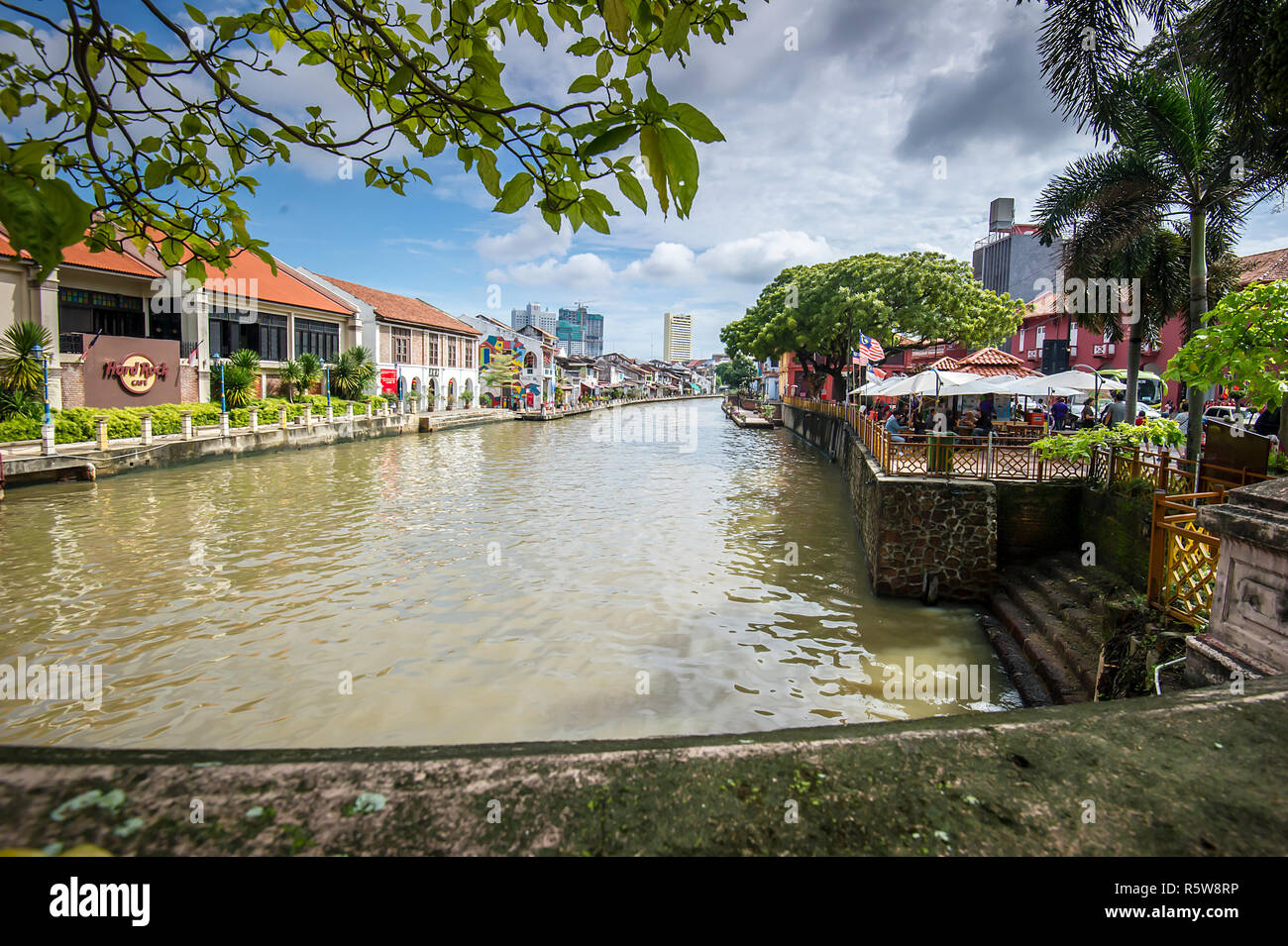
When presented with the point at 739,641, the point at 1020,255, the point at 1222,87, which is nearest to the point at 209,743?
the point at 739,641

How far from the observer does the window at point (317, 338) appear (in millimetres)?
38156

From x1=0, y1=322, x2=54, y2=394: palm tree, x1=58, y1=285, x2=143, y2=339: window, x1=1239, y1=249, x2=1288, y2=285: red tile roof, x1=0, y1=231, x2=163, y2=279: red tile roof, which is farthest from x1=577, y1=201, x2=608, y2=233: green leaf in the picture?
x1=58, y1=285, x2=143, y2=339: window

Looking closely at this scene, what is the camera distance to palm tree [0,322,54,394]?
19.3 meters

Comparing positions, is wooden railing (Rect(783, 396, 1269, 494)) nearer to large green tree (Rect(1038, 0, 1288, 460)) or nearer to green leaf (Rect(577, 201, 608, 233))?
large green tree (Rect(1038, 0, 1288, 460))

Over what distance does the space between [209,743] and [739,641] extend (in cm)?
605

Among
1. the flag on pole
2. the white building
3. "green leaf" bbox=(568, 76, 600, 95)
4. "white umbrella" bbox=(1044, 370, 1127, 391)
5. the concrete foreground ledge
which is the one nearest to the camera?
the concrete foreground ledge

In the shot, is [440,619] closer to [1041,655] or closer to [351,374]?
[1041,655]

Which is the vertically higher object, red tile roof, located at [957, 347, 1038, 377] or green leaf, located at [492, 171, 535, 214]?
red tile roof, located at [957, 347, 1038, 377]

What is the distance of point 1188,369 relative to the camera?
6.08 metres

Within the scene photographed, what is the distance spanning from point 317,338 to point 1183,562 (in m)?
43.0

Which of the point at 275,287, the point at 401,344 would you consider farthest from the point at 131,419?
the point at 401,344

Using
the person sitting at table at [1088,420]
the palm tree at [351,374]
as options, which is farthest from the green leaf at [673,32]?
the palm tree at [351,374]

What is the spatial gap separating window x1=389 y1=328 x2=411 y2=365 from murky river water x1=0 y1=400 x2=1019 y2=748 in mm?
30328
